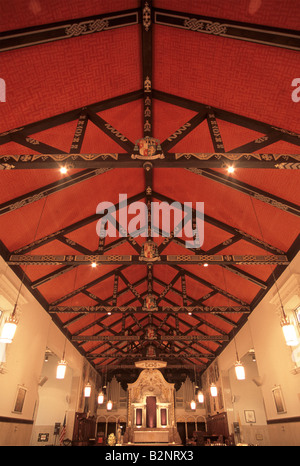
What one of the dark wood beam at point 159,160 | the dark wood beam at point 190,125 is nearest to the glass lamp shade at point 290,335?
the dark wood beam at point 159,160

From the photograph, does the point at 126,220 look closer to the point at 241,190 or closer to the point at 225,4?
the point at 241,190

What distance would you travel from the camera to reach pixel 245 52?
435cm

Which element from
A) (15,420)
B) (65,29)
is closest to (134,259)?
(65,29)

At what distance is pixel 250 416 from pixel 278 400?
9112 mm

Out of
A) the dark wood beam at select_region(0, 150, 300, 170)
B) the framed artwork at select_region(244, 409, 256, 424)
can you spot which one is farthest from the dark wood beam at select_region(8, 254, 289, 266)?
the framed artwork at select_region(244, 409, 256, 424)

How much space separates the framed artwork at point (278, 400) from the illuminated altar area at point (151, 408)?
43.8 ft

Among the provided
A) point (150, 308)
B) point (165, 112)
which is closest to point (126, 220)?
point (150, 308)

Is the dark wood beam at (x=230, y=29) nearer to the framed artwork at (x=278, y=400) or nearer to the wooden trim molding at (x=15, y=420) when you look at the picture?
the framed artwork at (x=278, y=400)

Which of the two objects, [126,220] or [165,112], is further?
[126,220]

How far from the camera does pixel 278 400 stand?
837cm

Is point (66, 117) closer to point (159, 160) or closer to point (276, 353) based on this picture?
point (159, 160)

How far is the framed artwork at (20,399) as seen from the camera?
26.9ft

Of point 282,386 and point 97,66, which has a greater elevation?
point 97,66
